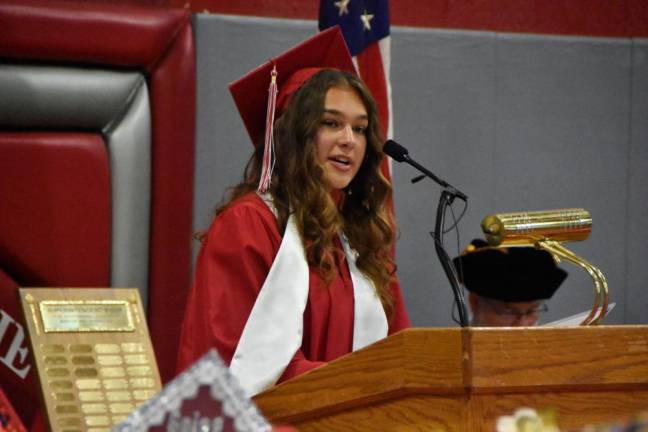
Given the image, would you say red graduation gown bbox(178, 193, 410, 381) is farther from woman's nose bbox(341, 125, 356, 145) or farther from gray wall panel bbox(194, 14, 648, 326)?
gray wall panel bbox(194, 14, 648, 326)

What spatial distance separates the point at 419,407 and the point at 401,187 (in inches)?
80.8

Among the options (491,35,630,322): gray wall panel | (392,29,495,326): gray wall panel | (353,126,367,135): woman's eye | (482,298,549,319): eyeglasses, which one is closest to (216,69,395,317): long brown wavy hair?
(353,126,367,135): woman's eye

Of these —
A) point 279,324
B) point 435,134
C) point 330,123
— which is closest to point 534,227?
point 279,324

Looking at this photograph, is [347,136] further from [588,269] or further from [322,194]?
[588,269]

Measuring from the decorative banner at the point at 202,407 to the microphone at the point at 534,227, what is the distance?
90cm

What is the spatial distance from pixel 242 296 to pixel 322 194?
1.15 ft

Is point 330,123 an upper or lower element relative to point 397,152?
upper

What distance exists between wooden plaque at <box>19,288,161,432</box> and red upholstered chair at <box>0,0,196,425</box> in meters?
1.01

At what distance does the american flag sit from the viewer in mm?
3328

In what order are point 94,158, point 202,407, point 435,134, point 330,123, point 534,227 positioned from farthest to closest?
1. point 435,134
2. point 94,158
3. point 330,123
4. point 534,227
5. point 202,407

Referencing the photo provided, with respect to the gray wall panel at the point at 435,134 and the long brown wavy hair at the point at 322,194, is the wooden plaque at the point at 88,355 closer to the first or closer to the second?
the long brown wavy hair at the point at 322,194

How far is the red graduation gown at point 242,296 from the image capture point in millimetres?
→ 2322

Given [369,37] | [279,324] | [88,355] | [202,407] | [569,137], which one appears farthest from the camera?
[569,137]

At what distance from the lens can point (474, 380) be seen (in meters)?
1.64
